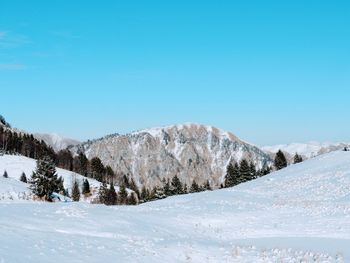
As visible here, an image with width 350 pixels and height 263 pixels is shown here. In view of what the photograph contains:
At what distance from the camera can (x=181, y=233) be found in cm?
2658

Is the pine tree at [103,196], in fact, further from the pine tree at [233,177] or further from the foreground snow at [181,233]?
the foreground snow at [181,233]

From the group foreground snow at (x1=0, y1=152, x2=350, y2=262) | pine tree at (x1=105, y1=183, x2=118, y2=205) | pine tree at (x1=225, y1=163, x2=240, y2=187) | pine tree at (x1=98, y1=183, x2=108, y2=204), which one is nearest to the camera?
foreground snow at (x1=0, y1=152, x2=350, y2=262)

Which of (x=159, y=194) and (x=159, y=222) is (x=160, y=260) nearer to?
(x=159, y=222)

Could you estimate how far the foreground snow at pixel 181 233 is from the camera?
717 inches

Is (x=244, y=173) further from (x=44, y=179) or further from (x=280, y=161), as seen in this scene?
(x=44, y=179)

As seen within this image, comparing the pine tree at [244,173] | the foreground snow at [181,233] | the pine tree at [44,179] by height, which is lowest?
the foreground snow at [181,233]

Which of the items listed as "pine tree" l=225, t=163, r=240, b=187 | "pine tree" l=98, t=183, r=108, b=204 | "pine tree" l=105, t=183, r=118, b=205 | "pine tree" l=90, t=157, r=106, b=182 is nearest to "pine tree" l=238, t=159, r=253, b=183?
"pine tree" l=225, t=163, r=240, b=187

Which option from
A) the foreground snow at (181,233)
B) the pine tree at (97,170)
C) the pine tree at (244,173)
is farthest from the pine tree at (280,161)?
the foreground snow at (181,233)

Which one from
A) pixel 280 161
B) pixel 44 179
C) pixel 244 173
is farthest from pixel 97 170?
pixel 44 179

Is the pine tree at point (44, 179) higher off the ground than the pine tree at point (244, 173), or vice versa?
the pine tree at point (244, 173)

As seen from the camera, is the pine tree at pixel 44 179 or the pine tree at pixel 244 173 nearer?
the pine tree at pixel 44 179

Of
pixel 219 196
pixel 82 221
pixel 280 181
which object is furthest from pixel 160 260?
pixel 280 181

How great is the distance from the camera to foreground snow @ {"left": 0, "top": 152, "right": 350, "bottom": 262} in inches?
717

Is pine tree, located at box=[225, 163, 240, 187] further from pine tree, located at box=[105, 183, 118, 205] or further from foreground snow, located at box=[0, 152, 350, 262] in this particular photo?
foreground snow, located at box=[0, 152, 350, 262]
